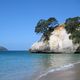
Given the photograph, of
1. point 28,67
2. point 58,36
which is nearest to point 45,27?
point 58,36

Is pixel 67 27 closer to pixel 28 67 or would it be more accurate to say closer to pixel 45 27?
pixel 45 27

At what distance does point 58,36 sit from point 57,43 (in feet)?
7.21

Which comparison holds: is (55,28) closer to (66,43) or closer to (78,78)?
(66,43)

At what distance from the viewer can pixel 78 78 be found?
47.0ft

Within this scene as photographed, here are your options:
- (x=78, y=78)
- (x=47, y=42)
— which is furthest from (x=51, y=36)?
(x=78, y=78)

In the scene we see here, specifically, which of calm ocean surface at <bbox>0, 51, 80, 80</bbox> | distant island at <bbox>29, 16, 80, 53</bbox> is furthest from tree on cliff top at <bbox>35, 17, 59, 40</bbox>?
calm ocean surface at <bbox>0, 51, 80, 80</bbox>

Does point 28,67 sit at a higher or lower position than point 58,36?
lower

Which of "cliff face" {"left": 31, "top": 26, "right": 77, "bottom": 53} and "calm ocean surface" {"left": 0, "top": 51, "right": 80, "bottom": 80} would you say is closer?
"calm ocean surface" {"left": 0, "top": 51, "right": 80, "bottom": 80}

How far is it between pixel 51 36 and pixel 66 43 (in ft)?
19.2

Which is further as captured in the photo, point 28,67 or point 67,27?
point 67,27

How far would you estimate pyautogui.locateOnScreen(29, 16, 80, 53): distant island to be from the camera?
67100mm

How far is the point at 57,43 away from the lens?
70.8 metres

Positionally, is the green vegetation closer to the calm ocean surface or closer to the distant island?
the distant island

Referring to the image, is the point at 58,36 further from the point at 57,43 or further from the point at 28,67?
the point at 28,67
